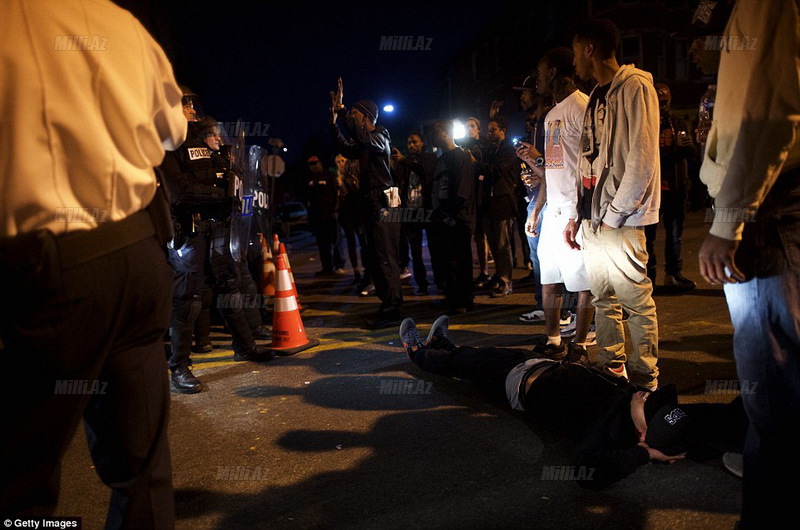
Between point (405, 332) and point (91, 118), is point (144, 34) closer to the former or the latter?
point (91, 118)

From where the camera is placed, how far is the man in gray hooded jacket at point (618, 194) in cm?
348

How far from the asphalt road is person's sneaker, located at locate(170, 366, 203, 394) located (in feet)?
0.28

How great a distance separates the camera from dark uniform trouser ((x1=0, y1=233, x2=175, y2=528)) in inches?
59.8

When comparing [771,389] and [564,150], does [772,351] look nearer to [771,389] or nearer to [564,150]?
[771,389]

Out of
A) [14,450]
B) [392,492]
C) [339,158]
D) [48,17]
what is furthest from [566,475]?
[339,158]

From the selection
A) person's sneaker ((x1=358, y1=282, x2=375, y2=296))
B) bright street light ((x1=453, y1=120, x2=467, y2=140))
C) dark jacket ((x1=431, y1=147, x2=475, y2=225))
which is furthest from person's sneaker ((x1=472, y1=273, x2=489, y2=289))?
bright street light ((x1=453, y1=120, x2=467, y2=140))

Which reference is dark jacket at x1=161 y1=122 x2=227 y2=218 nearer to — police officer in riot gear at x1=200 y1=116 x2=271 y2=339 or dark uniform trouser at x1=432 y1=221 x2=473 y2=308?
police officer in riot gear at x1=200 y1=116 x2=271 y2=339

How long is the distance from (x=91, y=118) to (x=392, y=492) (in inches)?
82.9

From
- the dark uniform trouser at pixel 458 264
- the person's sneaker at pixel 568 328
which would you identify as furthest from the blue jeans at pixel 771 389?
the dark uniform trouser at pixel 458 264

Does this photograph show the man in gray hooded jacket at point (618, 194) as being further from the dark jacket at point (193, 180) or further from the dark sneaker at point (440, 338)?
the dark jacket at point (193, 180)

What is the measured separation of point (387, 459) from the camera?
124 inches

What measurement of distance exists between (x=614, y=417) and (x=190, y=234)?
3.40 metres

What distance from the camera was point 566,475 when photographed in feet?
9.43

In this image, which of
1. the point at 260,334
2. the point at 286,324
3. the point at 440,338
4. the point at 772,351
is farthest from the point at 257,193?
the point at 772,351
